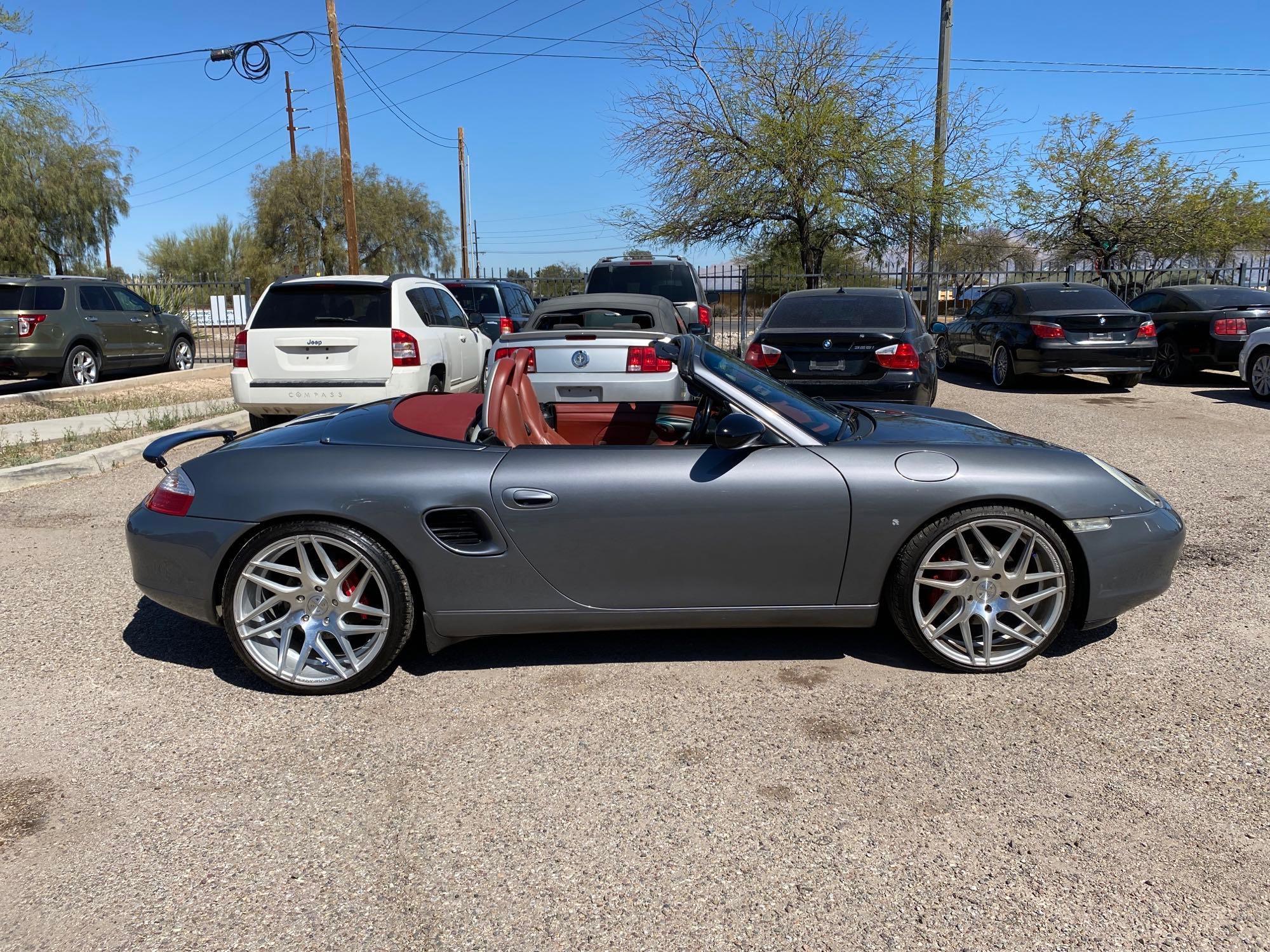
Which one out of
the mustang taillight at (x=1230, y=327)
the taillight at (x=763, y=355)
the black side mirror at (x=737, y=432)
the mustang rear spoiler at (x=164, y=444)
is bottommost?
the mustang rear spoiler at (x=164, y=444)

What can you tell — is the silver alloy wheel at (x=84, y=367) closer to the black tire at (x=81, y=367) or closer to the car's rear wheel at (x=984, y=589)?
the black tire at (x=81, y=367)

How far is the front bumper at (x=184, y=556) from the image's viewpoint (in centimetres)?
365

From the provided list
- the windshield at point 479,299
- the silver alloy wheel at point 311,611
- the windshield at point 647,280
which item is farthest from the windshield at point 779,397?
the windshield at point 479,299

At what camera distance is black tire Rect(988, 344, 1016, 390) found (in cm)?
1345

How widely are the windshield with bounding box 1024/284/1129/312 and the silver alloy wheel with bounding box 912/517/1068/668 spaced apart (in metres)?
10.5

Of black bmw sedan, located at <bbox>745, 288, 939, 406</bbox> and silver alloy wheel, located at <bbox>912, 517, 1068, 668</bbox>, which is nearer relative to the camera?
silver alloy wheel, located at <bbox>912, 517, 1068, 668</bbox>

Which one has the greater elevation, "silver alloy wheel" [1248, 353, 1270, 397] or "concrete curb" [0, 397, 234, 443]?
"silver alloy wheel" [1248, 353, 1270, 397]

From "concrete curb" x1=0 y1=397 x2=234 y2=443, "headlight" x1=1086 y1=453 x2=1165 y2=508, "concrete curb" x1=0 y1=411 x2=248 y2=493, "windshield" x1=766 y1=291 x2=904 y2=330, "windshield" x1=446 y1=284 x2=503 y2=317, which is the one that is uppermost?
"windshield" x1=446 y1=284 x2=503 y2=317

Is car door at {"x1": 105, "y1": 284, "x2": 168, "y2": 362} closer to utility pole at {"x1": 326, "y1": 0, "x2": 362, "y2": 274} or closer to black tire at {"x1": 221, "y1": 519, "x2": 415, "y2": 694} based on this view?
utility pole at {"x1": 326, "y1": 0, "x2": 362, "y2": 274}

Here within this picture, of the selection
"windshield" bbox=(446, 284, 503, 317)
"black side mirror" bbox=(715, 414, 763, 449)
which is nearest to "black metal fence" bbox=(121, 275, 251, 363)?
"windshield" bbox=(446, 284, 503, 317)

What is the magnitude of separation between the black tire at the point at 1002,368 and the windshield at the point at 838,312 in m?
4.80

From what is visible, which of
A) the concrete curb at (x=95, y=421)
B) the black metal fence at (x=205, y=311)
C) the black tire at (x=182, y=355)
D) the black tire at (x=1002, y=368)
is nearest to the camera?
the concrete curb at (x=95, y=421)

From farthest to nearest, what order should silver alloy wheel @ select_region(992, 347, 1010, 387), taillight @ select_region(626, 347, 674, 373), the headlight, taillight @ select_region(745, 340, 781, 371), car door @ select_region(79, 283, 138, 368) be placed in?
1. car door @ select_region(79, 283, 138, 368)
2. silver alloy wheel @ select_region(992, 347, 1010, 387)
3. taillight @ select_region(745, 340, 781, 371)
4. taillight @ select_region(626, 347, 674, 373)
5. the headlight

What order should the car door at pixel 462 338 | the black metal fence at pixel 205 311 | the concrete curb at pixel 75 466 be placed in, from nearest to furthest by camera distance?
the concrete curb at pixel 75 466
the car door at pixel 462 338
the black metal fence at pixel 205 311
